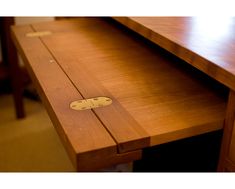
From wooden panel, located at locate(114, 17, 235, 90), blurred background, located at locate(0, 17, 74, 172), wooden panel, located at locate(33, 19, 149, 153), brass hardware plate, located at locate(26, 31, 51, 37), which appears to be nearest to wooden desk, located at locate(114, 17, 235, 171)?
wooden panel, located at locate(114, 17, 235, 90)

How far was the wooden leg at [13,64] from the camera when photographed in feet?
4.62

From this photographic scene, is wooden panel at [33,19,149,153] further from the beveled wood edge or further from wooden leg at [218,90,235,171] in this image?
wooden leg at [218,90,235,171]

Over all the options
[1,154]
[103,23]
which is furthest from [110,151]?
[1,154]

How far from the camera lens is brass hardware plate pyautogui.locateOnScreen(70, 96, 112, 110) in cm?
53

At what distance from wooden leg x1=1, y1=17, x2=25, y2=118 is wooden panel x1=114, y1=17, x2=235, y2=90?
78 cm

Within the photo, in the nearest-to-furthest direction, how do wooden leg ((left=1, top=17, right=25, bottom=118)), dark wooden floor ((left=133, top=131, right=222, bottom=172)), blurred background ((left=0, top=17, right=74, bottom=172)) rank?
dark wooden floor ((left=133, top=131, right=222, bottom=172)) < blurred background ((left=0, top=17, right=74, bottom=172)) < wooden leg ((left=1, top=17, right=25, bottom=118))

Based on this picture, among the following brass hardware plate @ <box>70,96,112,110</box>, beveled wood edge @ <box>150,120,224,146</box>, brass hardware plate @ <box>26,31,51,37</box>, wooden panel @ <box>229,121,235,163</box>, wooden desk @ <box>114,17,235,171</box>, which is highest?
wooden desk @ <box>114,17,235,171</box>

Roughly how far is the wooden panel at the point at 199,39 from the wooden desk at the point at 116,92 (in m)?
0.07

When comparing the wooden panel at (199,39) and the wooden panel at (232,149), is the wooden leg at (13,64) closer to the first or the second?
the wooden panel at (199,39)

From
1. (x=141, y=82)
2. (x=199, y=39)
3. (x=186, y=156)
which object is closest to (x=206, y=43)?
(x=199, y=39)

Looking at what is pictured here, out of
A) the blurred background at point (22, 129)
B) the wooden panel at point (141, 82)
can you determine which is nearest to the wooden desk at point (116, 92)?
the wooden panel at point (141, 82)

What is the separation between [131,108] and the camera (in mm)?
545
